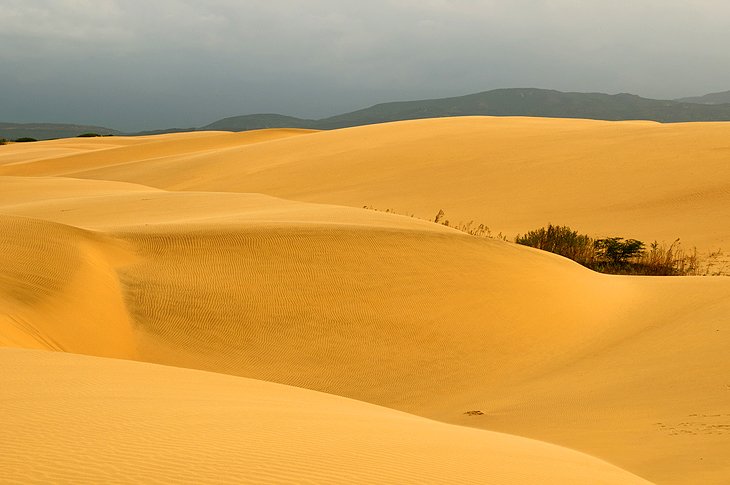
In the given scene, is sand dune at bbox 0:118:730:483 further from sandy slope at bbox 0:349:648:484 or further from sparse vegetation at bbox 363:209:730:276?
sparse vegetation at bbox 363:209:730:276

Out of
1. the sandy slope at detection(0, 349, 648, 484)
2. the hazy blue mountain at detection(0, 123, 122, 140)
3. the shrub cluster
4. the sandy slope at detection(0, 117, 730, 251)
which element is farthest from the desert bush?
the hazy blue mountain at detection(0, 123, 122, 140)

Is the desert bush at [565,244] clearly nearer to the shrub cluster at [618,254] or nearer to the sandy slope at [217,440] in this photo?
the shrub cluster at [618,254]

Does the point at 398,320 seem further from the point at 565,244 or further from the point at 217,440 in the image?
the point at 565,244

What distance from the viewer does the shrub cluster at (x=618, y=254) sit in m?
15.8

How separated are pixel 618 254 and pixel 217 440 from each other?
44.5 feet

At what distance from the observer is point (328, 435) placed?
15.3 feet

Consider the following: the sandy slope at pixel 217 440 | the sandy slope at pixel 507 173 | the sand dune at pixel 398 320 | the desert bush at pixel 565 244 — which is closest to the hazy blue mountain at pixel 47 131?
the sandy slope at pixel 507 173

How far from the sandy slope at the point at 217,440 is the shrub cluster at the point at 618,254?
35.1ft

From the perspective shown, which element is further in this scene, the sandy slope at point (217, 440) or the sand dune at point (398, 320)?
the sand dune at point (398, 320)

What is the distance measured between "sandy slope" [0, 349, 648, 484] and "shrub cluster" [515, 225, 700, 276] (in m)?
10.7

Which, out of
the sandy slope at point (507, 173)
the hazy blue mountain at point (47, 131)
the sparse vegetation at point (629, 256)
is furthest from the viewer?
the hazy blue mountain at point (47, 131)

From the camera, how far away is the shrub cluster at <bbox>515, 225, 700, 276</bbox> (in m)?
15.8

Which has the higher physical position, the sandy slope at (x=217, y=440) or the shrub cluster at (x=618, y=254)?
the sandy slope at (x=217, y=440)

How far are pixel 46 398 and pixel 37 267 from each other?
19.1 feet
